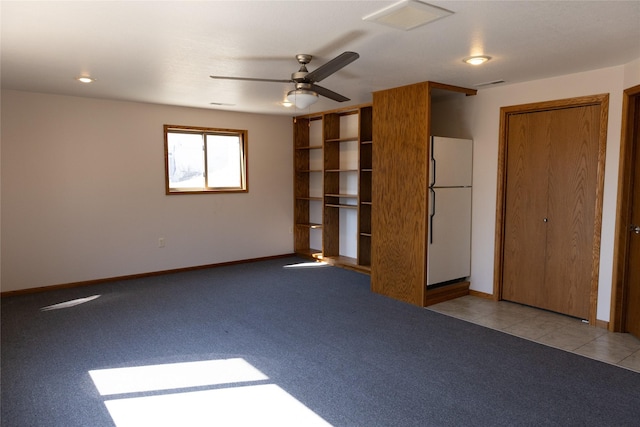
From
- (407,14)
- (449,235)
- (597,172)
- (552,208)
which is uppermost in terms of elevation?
(407,14)

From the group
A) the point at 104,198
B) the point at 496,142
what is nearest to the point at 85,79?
the point at 104,198

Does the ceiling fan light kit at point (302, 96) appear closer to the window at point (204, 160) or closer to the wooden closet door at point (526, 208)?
the wooden closet door at point (526, 208)

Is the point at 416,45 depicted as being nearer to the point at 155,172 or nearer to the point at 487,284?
the point at 487,284

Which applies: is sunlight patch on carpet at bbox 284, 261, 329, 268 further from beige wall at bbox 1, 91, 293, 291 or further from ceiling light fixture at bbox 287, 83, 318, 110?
ceiling light fixture at bbox 287, 83, 318, 110

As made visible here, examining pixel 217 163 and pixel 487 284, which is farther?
pixel 217 163

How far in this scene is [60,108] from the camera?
507 cm

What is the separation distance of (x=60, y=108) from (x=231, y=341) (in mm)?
3581

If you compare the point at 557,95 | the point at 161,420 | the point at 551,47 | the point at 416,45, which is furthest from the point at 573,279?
the point at 161,420

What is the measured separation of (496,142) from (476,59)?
141 centimetres

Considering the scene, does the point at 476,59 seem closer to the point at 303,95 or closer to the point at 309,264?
the point at 303,95

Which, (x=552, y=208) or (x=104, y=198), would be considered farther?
(x=104, y=198)

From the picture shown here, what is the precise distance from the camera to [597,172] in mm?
3855

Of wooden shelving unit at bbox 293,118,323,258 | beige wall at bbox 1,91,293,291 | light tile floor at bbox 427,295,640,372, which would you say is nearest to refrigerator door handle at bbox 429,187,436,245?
light tile floor at bbox 427,295,640,372

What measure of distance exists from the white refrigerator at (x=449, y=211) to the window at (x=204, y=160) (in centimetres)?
321
